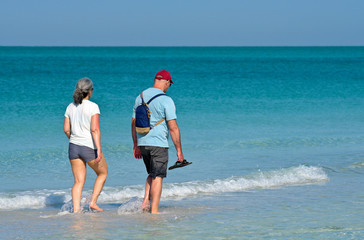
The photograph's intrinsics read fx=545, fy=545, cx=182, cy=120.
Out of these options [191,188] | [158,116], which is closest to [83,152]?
[158,116]

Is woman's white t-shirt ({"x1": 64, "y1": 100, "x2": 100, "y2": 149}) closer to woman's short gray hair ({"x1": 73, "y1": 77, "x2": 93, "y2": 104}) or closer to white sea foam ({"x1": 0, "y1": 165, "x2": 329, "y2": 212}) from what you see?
woman's short gray hair ({"x1": 73, "y1": 77, "x2": 93, "y2": 104})

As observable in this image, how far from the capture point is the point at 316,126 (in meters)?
17.1

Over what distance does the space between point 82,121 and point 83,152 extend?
36 centimetres

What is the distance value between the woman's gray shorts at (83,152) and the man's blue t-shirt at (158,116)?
1.86 feet

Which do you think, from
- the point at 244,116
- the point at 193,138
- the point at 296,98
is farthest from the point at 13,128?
the point at 296,98

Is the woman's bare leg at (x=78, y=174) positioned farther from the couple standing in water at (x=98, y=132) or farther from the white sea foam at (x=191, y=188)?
the white sea foam at (x=191, y=188)

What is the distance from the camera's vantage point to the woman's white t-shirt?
6.24 m

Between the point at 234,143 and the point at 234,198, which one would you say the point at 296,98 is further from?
the point at 234,198

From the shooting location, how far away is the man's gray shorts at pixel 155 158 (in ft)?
20.9

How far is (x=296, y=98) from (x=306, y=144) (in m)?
14.5

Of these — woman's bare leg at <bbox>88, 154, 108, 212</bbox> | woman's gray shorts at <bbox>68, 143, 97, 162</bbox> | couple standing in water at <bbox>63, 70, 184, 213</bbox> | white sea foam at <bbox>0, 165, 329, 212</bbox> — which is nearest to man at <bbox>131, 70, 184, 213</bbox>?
couple standing in water at <bbox>63, 70, 184, 213</bbox>

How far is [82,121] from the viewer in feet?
20.5

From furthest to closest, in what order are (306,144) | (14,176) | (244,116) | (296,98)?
(296,98) < (244,116) < (306,144) < (14,176)

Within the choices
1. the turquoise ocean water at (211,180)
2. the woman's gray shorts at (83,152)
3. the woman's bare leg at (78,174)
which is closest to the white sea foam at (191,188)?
the turquoise ocean water at (211,180)
